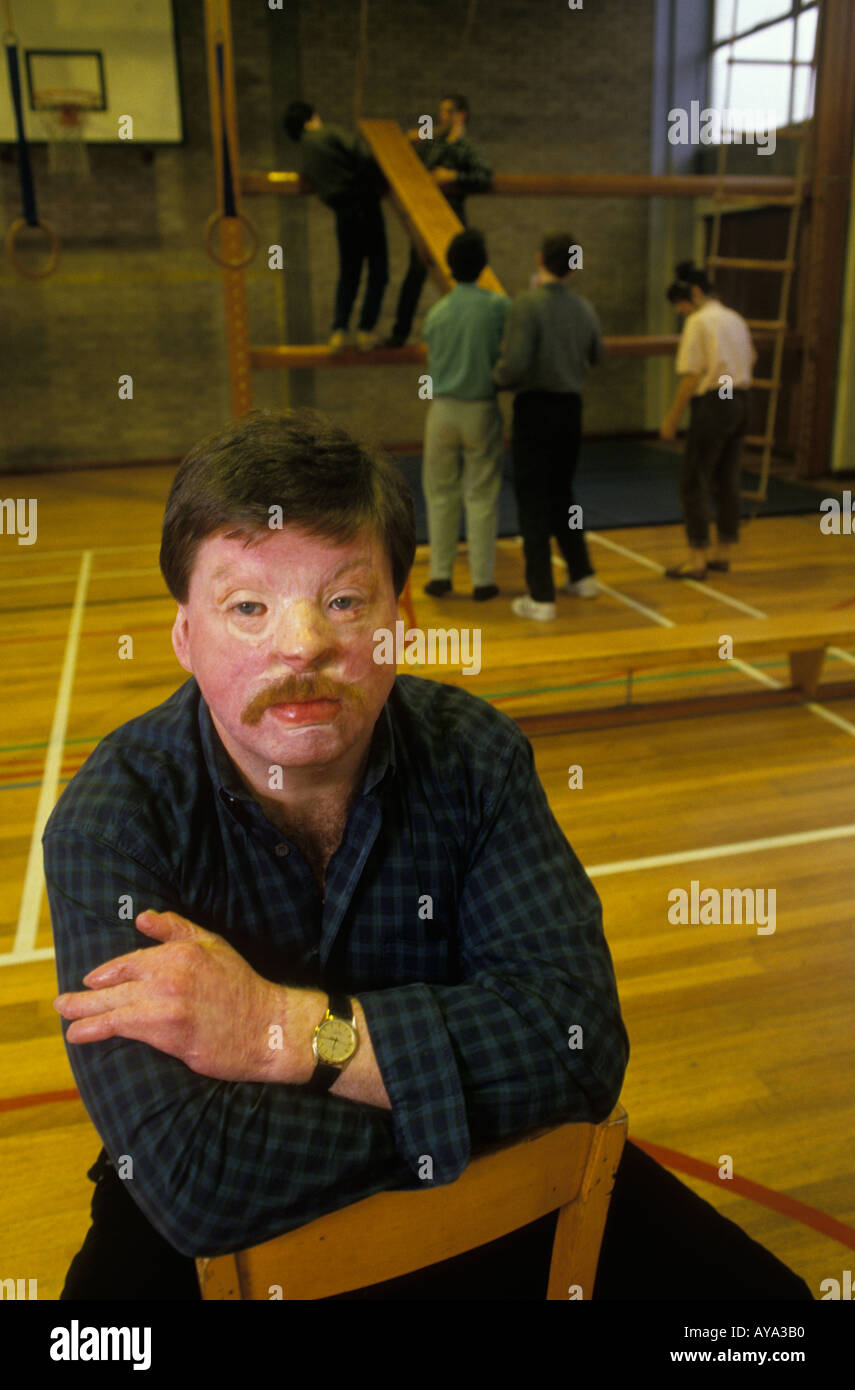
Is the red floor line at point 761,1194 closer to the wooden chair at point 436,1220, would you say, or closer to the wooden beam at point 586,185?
the wooden chair at point 436,1220

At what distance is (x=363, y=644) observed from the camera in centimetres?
109

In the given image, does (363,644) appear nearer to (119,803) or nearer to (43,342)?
(119,803)

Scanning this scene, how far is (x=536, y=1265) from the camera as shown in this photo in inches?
45.6

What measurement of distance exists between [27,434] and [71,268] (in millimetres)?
1603

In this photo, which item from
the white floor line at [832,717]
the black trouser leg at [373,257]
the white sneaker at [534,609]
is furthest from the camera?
the black trouser leg at [373,257]

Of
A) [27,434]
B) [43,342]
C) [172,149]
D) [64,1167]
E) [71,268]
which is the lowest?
[64,1167]

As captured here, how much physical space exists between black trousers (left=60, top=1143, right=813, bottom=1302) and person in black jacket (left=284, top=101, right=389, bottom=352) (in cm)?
519

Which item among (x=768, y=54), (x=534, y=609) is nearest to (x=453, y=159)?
(x=534, y=609)

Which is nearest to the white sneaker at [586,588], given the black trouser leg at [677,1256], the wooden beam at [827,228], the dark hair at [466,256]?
the dark hair at [466,256]

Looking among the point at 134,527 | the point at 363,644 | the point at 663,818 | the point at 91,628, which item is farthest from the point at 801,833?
the point at 134,527

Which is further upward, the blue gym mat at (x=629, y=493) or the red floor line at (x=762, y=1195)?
the blue gym mat at (x=629, y=493)

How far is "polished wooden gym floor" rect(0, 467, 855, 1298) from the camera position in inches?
80.9

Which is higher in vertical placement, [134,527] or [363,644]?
[363,644]

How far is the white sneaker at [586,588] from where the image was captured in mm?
5656
